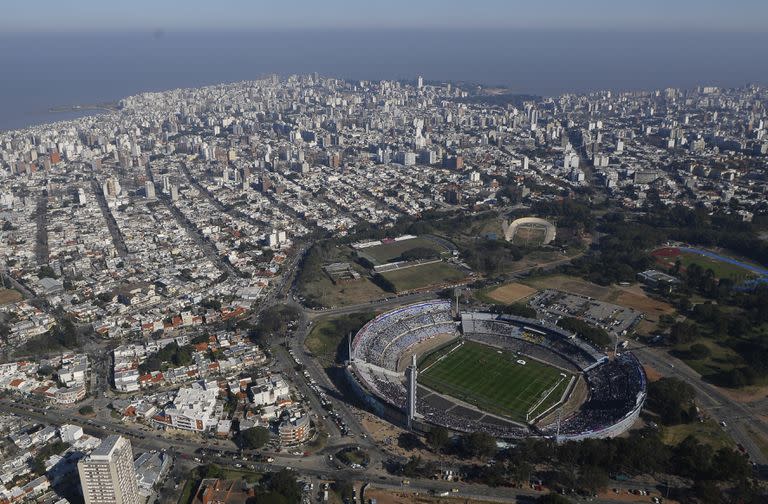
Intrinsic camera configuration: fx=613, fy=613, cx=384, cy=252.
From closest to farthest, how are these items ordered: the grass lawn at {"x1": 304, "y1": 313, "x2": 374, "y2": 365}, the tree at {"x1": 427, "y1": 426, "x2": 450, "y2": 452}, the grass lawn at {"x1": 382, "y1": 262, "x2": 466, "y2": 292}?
1. the tree at {"x1": 427, "y1": 426, "x2": 450, "y2": 452}
2. the grass lawn at {"x1": 304, "y1": 313, "x2": 374, "y2": 365}
3. the grass lawn at {"x1": 382, "y1": 262, "x2": 466, "y2": 292}

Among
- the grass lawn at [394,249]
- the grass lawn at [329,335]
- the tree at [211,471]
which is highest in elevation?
the tree at [211,471]

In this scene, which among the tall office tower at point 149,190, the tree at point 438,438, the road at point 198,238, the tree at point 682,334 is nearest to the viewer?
the tree at point 438,438

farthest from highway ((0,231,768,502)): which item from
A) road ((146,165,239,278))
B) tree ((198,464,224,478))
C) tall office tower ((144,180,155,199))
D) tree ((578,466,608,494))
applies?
tall office tower ((144,180,155,199))

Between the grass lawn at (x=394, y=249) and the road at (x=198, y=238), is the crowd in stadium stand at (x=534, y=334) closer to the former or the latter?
the grass lawn at (x=394, y=249)

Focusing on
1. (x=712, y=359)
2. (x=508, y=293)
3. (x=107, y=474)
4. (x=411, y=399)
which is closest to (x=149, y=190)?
(x=508, y=293)

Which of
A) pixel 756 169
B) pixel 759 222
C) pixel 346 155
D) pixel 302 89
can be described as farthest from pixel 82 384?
pixel 302 89

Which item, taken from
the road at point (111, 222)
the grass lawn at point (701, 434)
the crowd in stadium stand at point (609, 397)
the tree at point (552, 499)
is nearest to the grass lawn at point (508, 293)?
the crowd in stadium stand at point (609, 397)

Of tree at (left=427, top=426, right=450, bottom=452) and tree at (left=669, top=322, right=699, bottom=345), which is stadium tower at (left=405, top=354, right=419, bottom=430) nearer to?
tree at (left=427, top=426, right=450, bottom=452)

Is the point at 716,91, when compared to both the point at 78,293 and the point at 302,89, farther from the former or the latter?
the point at 78,293
